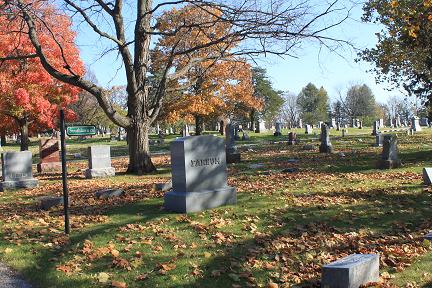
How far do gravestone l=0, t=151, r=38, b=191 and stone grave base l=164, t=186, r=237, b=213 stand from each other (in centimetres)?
707

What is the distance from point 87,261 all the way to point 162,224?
2.06 m

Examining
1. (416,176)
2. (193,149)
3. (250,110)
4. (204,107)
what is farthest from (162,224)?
(250,110)

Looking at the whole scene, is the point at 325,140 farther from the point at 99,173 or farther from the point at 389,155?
the point at 99,173

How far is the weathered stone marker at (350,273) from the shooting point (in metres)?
4.64

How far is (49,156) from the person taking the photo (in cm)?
2058

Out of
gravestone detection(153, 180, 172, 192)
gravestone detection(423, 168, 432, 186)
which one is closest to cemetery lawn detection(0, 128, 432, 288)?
gravestone detection(153, 180, 172, 192)

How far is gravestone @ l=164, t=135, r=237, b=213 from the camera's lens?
8906 millimetres

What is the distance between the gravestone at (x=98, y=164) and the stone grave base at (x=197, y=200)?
26.2 feet

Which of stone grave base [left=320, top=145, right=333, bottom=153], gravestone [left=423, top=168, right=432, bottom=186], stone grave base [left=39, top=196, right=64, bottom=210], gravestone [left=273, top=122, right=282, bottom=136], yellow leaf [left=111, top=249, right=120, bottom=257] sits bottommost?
yellow leaf [left=111, top=249, right=120, bottom=257]

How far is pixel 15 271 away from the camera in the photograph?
586cm

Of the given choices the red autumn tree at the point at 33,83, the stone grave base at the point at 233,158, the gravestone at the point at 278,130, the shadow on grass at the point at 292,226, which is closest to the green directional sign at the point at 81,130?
the shadow on grass at the point at 292,226

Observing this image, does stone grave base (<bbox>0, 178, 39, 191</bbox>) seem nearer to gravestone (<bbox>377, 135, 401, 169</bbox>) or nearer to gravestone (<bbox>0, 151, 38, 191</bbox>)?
gravestone (<bbox>0, 151, 38, 191</bbox>)

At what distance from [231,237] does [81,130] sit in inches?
121

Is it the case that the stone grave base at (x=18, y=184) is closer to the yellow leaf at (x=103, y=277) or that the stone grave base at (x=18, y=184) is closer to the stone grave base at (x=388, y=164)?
the yellow leaf at (x=103, y=277)
